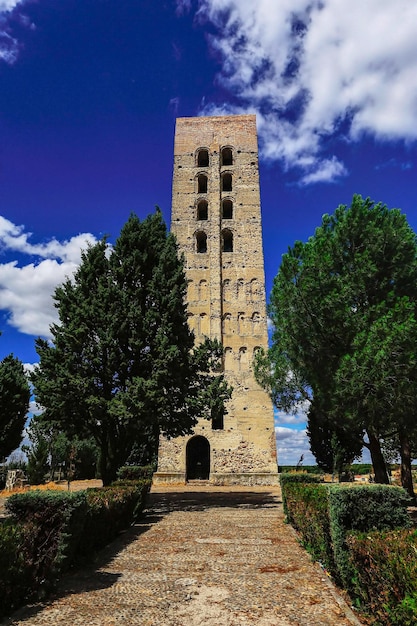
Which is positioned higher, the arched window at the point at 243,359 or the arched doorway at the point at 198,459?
the arched window at the point at 243,359

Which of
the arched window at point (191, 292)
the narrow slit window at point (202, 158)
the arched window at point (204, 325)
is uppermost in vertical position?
the narrow slit window at point (202, 158)

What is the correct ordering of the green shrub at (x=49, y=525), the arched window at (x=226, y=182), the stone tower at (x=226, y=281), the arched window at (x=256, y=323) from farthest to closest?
the arched window at (x=226, y=182) → the arched window at (x=256, y=323) → the stone tower at (x=226, y=281) → the green shrub at (x=49, y=525)

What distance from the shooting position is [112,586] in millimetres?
5387

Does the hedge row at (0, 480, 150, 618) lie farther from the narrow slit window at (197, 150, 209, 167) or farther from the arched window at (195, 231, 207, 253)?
the narrow slit window at (197, 150, 209, 167)

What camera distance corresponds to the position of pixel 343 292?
35.2 ft

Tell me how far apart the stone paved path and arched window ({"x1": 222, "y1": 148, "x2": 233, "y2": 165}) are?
85.5 ft

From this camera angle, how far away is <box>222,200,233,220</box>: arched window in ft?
92.2

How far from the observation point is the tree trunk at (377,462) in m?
11.7

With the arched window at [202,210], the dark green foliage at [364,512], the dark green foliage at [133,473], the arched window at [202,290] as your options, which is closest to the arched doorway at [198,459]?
the dark green foliage at [133,473]

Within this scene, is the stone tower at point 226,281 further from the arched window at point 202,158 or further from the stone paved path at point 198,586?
the stone paved path at point 198,586

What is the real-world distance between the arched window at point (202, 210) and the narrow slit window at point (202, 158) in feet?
12.5

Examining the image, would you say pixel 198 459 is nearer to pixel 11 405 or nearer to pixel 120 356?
pixel 11 405

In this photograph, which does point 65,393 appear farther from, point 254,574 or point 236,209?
point 236,209

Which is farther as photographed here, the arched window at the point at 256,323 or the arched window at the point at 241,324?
the arched window at the point at 241,324
